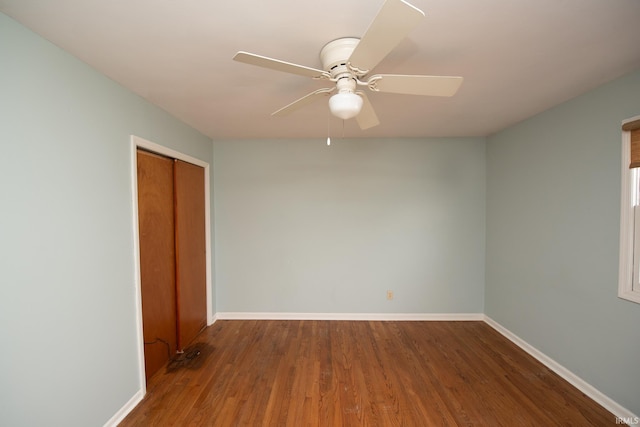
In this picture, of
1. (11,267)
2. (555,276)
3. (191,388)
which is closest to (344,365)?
(191,388)

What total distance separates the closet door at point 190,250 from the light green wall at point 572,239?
348cm

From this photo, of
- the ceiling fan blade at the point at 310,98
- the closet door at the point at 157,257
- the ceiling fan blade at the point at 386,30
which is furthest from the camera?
the closet door at the point at 157,257

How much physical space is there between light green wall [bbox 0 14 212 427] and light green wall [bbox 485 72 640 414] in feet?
11.3

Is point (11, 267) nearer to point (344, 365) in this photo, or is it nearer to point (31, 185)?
point (31, 185)

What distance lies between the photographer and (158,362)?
222 centimetres

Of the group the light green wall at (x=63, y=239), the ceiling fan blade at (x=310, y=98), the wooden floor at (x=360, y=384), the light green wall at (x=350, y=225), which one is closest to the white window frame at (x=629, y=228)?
the wooden floor at (x=360, y=384)

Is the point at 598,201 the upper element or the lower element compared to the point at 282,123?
lower

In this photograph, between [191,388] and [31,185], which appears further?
[191,388]

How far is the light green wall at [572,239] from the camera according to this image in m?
1.74

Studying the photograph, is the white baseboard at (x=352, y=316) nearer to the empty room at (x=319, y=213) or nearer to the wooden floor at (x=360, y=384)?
the empty room at (x=319, y=213)

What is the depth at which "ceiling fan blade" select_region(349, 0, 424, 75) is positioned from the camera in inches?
31.5

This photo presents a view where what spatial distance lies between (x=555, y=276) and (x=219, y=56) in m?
3.13

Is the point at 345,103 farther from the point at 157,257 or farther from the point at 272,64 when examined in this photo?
the point at 157,257

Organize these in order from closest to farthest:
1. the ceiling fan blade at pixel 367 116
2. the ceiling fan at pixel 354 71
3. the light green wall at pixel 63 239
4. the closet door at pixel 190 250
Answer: the ceiling fan at pixel 354 71
the light green wall at pixel 63 239
the ceiling fan blade at pixel 367 116
the closet door at pixel 190 250
